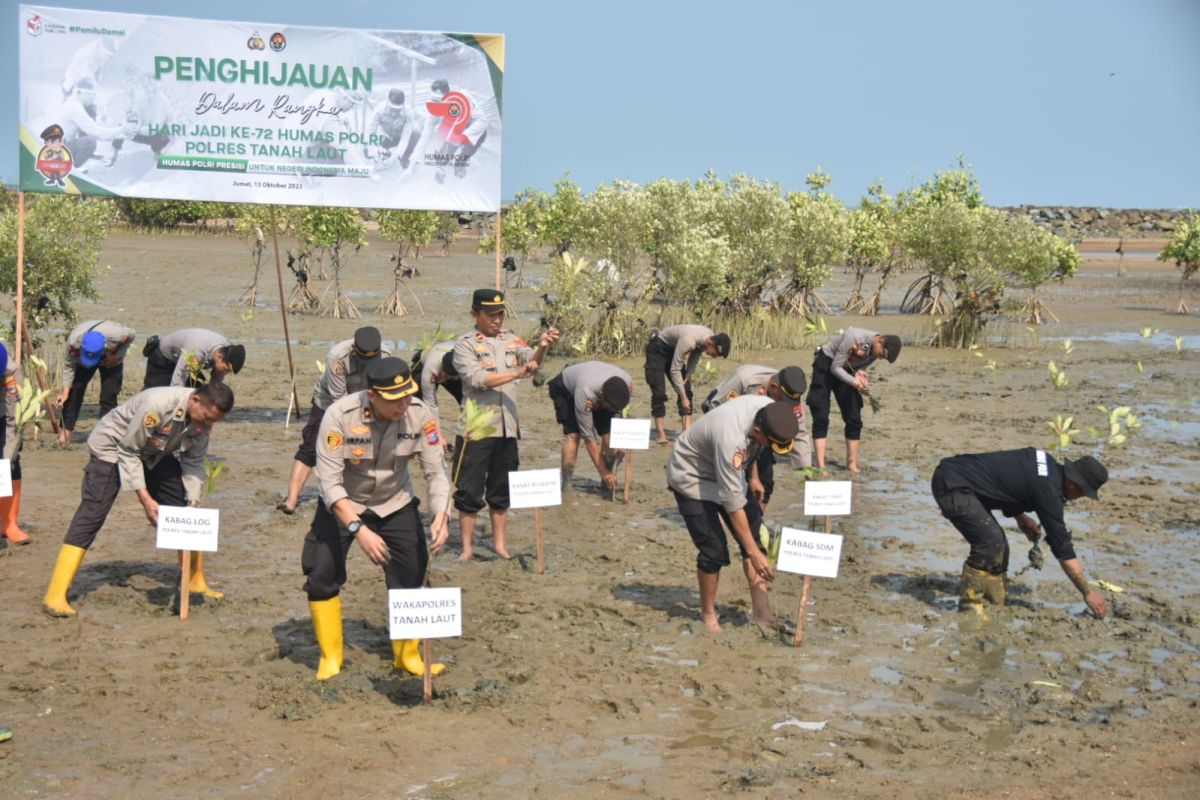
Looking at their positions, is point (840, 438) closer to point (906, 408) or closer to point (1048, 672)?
point (906, 408)

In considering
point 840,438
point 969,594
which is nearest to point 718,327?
point 840,438

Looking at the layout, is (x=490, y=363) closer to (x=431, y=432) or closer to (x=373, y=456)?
(x=431, y=432)

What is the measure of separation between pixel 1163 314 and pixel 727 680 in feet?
97.0

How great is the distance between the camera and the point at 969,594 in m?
8.12

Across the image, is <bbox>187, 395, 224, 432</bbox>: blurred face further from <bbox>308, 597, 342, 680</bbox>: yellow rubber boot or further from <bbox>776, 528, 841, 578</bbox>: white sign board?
<bbox>776, 528, 841, 578</bbox>: white sign board

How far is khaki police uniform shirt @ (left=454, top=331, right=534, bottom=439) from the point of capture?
866cm

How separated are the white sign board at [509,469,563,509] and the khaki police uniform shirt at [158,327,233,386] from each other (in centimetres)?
255

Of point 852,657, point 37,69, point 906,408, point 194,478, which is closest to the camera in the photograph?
point 852,657

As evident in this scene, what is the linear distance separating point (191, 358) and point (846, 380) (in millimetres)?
6174

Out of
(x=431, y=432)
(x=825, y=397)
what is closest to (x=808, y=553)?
(x=431, y=432)

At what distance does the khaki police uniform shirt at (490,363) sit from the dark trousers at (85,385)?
449 centimetres

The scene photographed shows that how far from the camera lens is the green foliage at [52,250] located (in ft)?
48.3

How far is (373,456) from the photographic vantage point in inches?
246

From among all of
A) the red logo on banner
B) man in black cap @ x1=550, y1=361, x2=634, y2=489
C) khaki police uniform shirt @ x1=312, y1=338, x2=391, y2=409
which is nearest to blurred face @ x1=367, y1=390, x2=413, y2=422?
khaki police uniform shirt @ x1=312, y1=338, x2=391, y2=409
